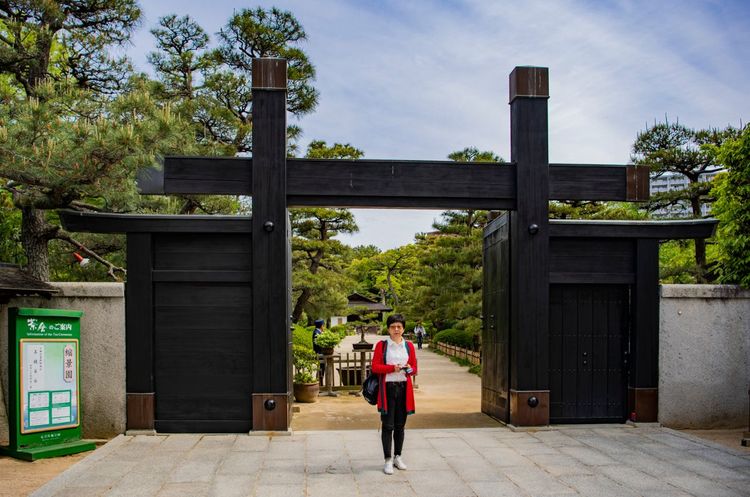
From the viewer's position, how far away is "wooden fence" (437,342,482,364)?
22.5 m

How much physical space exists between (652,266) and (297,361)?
6.56 metres

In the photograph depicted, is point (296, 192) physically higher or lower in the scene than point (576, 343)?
higher

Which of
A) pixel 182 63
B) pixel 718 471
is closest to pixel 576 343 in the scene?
pixel 718 471

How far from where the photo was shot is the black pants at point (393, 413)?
6.42 m

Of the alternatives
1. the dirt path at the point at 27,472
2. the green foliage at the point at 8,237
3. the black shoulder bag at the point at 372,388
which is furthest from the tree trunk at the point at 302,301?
the black shoulder bag at the point at 372,388

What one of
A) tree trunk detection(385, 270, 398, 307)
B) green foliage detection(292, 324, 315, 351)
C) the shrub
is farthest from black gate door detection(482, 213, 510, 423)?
tree trunk detection(385, 270, 398, 307)

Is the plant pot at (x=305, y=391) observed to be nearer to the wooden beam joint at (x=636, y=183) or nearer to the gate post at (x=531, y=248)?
the gate post at (x=531, y=248)

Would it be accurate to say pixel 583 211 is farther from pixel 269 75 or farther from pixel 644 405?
pixel 269 75

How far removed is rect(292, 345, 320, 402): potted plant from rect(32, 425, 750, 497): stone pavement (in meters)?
3.82

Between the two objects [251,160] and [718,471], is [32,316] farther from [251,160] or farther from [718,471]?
[718,471]

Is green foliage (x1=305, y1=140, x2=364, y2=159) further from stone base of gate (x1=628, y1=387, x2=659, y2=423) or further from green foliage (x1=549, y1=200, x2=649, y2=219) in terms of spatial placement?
stone base of gate (x1=628, y1=387, x2=659, y2=423)

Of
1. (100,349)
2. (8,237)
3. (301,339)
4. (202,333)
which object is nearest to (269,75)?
A: (202,333)

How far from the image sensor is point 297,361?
1229 centimetres

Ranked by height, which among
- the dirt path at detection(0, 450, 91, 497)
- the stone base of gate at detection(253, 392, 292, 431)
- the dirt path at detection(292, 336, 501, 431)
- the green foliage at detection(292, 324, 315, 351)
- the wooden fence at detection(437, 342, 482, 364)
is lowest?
the wooden fence at detection(437, 342, 482, 364)
